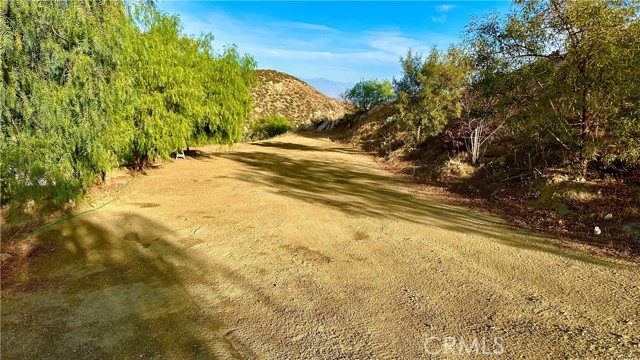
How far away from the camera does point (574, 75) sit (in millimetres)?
6879

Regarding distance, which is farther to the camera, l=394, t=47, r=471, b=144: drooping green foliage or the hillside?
the hillside

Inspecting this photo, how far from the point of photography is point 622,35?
6148 mm

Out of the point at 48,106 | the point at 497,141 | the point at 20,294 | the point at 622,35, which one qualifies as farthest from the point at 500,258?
the point at 497,141

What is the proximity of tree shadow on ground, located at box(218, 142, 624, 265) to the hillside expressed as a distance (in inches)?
1915

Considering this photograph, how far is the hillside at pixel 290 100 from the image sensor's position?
6544 centimetres

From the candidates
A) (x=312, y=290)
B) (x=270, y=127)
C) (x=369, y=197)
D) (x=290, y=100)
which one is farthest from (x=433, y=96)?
(x=290, y=100)

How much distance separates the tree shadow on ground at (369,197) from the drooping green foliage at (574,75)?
283cm

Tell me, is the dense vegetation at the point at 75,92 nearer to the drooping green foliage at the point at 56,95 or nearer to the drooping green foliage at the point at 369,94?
the drooping green foliage at the point at 56,95

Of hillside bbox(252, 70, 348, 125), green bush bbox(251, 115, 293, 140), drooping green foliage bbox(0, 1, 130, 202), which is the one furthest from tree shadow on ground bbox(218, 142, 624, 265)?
hillside bbox(252, 70, 348, 125)

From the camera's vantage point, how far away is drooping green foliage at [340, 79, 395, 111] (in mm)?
46500

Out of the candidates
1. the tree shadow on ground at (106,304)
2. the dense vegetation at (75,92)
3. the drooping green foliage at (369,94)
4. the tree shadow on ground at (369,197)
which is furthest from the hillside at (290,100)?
the tree shadow on ground at (106,304)

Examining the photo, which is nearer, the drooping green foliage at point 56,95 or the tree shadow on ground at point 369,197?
the drooping green foliage at point 56,95

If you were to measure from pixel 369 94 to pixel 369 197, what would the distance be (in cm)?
4092

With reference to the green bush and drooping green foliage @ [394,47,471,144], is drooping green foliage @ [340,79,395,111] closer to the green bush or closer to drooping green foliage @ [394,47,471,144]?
the green bush
